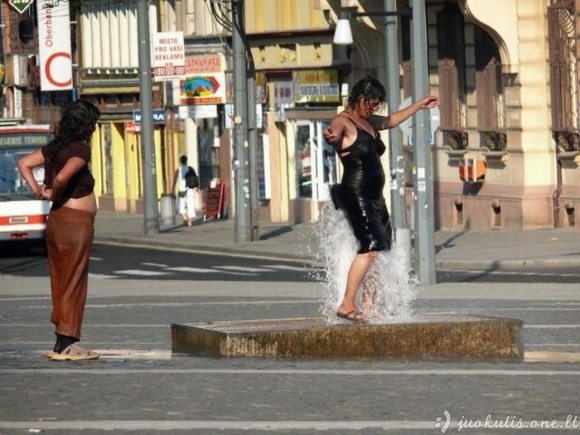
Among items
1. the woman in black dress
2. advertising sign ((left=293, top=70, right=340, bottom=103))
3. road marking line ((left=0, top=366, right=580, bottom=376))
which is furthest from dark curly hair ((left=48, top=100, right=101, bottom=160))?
advertising sign ((left=293, top=70, right=340, bottom=103))

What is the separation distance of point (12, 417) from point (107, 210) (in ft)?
183

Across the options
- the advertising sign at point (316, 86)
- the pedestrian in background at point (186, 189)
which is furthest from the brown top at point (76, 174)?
the pedestrian in background at point (186, 189)

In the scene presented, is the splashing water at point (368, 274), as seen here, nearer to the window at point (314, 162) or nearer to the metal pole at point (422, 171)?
the metal pole at point (422, 171)

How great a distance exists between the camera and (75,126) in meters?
11.6

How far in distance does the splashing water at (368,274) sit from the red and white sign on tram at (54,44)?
167 feet

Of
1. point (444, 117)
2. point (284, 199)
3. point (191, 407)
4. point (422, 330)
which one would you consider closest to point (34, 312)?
point (422, 330)

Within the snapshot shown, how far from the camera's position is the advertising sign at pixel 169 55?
1753 inches

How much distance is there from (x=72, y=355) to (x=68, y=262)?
1.84 ft

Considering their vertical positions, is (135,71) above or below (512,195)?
above

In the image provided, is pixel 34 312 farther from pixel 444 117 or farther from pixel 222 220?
pixel 222 220

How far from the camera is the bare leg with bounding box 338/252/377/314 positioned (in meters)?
12.7

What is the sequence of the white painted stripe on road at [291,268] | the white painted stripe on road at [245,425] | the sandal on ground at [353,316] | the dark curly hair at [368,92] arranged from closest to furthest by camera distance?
the white painted stripe on road at [245,425]
the sandal on ground at [353,316]
the dark curly hair at [368,92]
the white painted stripe on road at [291,268]

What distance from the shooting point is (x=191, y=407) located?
877 centimetres

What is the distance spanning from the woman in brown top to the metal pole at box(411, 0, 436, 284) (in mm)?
13373
